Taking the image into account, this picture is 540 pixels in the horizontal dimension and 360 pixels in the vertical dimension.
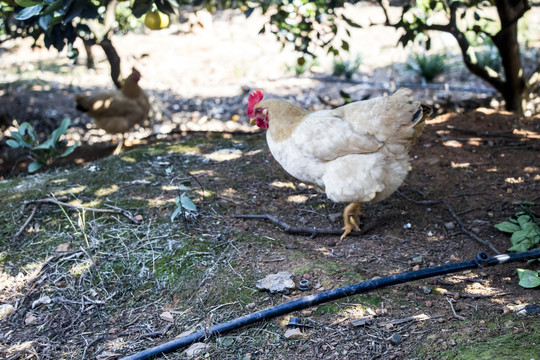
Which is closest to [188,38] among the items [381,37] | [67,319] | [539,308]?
[381,37]

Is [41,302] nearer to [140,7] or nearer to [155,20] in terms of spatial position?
[140,7]

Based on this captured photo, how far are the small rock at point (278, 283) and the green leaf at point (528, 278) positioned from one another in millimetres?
1250

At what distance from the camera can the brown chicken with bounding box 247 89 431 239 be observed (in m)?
2.98

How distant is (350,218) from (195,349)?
150 cm

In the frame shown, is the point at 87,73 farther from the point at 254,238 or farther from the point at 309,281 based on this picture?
the point at 309,281

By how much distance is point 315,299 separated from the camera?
2355mm

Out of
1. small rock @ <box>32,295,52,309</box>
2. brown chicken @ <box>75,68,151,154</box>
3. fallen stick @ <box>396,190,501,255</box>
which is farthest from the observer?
brown chicken @ <box>75,68,151,154</box>

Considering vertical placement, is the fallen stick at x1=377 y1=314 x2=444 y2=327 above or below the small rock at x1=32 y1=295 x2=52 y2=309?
above

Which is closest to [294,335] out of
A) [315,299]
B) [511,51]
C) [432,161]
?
[315,299]

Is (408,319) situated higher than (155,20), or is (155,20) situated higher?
(155,20)

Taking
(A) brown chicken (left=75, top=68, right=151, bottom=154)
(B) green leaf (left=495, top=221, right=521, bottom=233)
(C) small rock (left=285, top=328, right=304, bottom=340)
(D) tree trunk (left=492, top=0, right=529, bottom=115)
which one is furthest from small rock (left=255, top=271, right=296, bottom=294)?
(A) brown chicken (left=75, top=68, right=151, bottom=154)

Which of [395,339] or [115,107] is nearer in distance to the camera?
[395,339]

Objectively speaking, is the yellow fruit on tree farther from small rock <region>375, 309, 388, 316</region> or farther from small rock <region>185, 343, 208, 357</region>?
small rock <region>375, 309, 388, 316</region>

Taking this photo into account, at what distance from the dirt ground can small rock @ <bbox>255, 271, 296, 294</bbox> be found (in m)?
0.04
